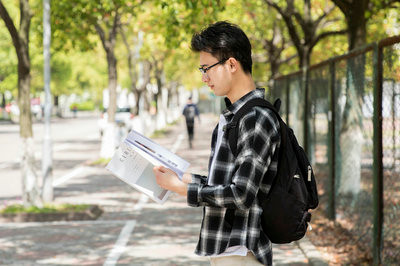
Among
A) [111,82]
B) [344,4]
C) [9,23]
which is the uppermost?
[344,4]

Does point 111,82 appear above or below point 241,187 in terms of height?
above

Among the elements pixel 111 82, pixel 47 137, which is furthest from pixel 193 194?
pixel 111 82

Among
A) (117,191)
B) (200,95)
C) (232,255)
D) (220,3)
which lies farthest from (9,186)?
(200,95)

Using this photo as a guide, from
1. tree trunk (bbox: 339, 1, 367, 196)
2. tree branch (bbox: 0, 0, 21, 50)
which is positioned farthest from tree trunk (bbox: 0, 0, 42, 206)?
tree trunk (bbox: 339, 1, 367, 196)

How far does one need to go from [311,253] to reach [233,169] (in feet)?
18.1

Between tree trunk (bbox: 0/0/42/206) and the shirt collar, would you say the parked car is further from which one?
the shirt collar

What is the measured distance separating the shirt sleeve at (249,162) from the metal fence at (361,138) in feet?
12.7

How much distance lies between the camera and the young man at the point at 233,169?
2939mm

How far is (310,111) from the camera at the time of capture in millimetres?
13773

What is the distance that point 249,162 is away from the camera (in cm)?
292

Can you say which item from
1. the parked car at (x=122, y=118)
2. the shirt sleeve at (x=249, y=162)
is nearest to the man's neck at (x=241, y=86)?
the shirt sleeve at (x=249, y=162)

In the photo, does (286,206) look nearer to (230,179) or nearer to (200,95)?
(230,179)

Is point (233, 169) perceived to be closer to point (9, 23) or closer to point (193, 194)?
point (193, 194)

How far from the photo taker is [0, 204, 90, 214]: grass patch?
36.7 ft
